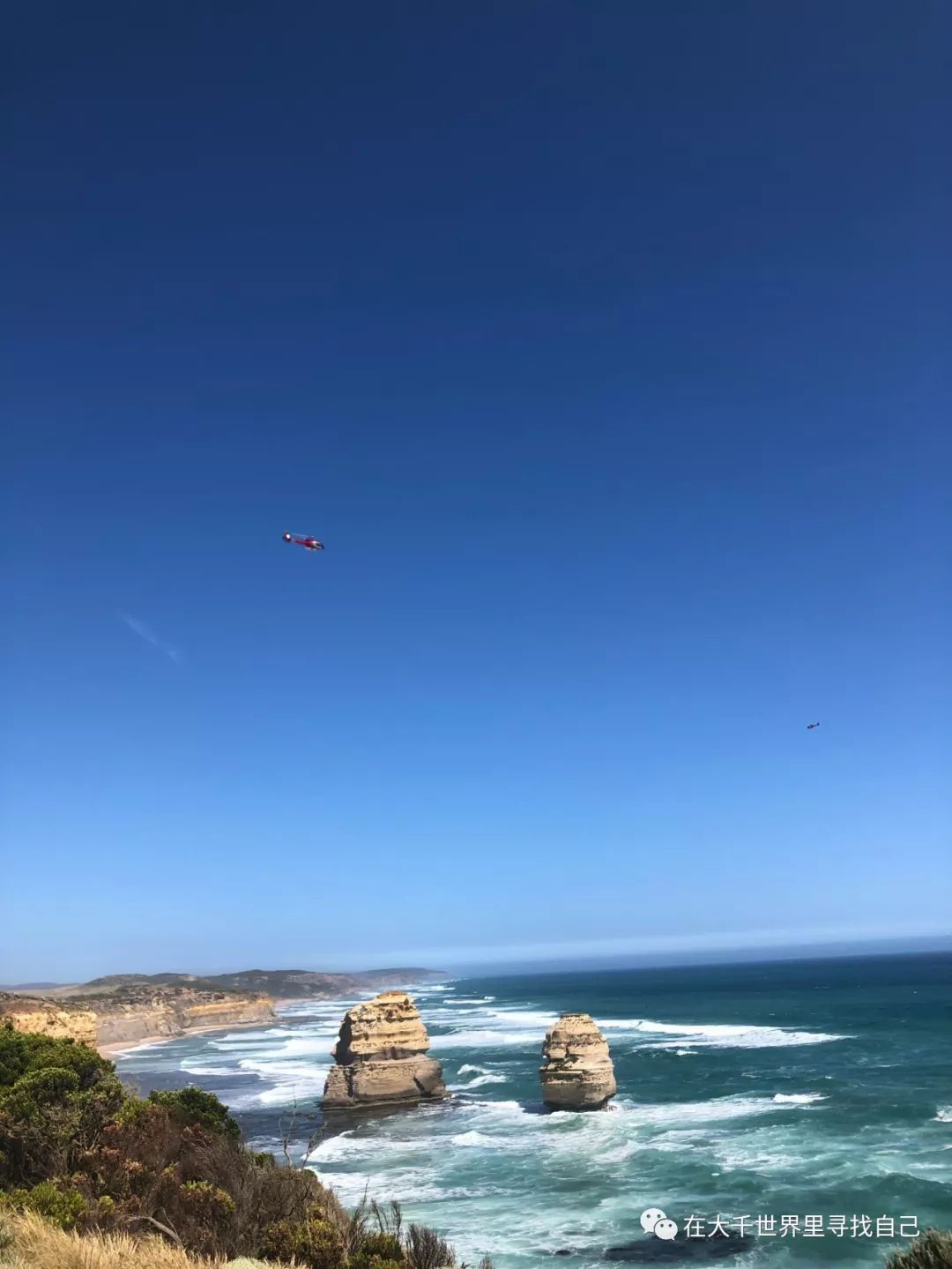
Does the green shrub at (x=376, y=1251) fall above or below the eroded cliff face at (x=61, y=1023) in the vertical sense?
above

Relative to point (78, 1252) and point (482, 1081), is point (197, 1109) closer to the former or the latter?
point (78, 1252)

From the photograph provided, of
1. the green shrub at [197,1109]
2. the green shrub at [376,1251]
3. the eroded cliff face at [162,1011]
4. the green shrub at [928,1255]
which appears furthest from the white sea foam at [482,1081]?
the green shrub at [928,1255]

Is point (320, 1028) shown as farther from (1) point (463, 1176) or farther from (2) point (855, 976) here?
(2) point (855, 976)

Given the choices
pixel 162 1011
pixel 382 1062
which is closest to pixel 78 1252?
pixel 382 1062

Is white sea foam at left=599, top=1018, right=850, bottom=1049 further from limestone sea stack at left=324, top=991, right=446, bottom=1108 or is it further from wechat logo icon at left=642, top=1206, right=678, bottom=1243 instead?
wechat logo icon at left=642, top=1206, right=678, bottom=1243

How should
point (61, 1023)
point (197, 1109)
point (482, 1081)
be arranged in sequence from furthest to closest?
point (482, 1081), point (61, 1023), point (197, 1109)

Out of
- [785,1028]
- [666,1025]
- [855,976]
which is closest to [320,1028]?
[666,1025]

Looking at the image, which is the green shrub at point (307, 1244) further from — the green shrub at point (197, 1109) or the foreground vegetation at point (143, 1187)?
the green shrub at point (197, 1109)
